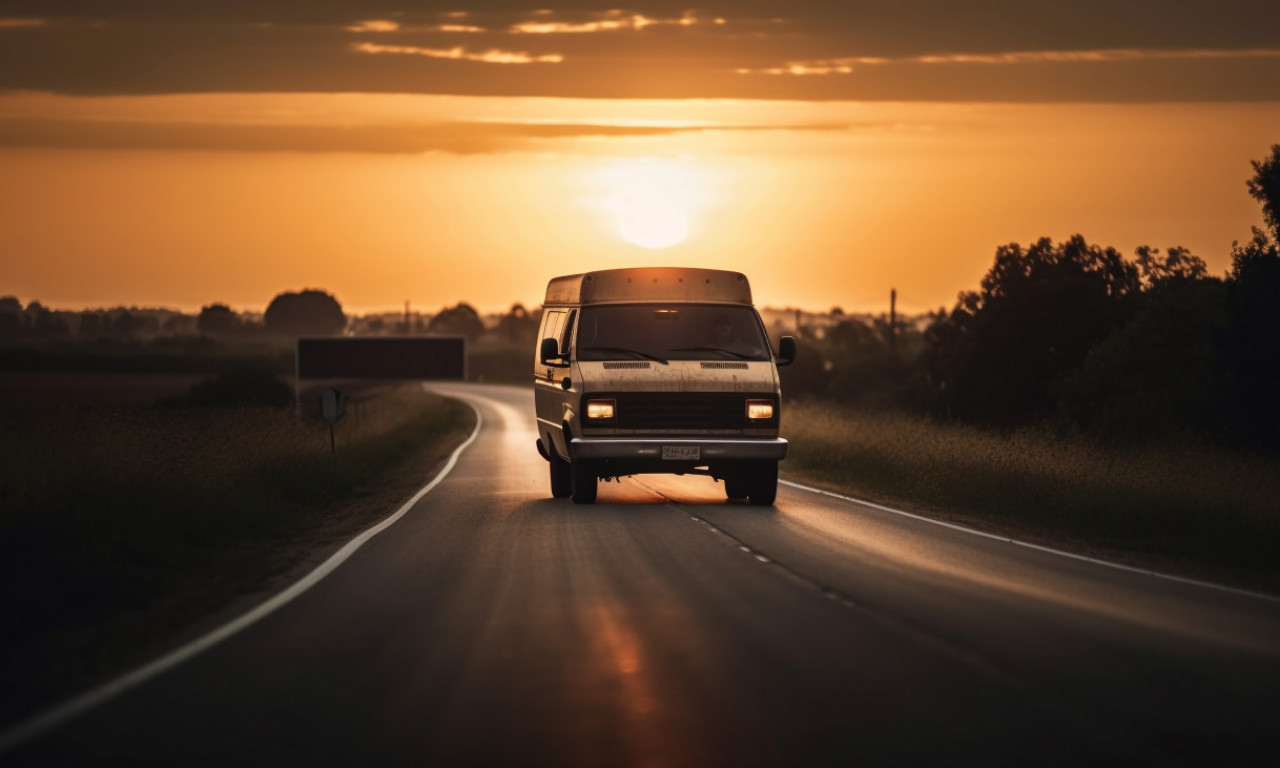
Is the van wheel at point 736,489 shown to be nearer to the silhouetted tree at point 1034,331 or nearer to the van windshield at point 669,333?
the van windshield at point 669,333

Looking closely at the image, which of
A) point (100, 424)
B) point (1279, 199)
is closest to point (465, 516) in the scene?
point (100, 424)

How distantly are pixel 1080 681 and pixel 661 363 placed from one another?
447 inches

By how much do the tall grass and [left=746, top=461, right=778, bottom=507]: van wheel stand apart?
2530 mm

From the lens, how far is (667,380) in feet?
61.2

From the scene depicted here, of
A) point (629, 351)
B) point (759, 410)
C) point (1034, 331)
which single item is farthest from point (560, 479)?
point (1034, 331)

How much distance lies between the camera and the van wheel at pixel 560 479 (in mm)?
20609

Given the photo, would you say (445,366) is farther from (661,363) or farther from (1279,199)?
(661,363)

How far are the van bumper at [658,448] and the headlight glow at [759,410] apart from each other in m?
0.34

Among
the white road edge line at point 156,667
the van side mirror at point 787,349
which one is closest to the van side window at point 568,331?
the van side mirror at point 787,349

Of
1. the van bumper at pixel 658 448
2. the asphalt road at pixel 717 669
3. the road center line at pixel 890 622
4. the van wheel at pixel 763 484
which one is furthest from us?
the van wheel at pixel 763 484

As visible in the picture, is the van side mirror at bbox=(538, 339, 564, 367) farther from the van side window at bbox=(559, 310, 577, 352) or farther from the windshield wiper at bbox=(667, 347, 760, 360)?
the windshield wiper at bbox=(667, 347, 760, 360)

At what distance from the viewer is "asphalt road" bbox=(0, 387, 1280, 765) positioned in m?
6.44

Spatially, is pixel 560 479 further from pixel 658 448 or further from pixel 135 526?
pixel 135 526

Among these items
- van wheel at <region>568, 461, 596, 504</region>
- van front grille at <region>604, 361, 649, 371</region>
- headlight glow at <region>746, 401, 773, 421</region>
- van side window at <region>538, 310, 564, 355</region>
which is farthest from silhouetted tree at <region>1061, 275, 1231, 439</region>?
van front grille at <region>604, 361, 649, 371</region>
